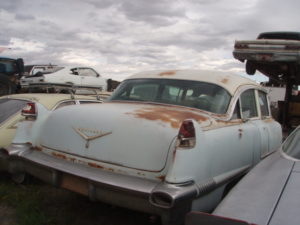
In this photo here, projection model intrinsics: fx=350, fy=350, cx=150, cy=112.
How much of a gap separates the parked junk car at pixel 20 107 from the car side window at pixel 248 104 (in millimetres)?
2474

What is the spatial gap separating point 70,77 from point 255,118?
10.00m

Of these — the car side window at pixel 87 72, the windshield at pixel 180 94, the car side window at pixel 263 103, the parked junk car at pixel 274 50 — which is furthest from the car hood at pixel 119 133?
the car side window at pixel 87 72

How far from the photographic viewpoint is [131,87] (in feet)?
A: 15.4

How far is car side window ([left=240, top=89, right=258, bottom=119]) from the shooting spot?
4.38 metres

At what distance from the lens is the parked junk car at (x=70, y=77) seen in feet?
41.1

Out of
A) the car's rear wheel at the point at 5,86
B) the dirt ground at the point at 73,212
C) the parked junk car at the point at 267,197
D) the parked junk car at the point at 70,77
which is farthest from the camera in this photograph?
the parked junk car at the point at 70,77

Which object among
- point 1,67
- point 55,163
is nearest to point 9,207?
point 55,163

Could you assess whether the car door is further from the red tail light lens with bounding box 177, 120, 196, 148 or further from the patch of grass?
the patch of grass

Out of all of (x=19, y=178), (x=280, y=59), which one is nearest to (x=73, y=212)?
(x=19, y=178)

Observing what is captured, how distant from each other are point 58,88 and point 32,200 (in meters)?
3.97

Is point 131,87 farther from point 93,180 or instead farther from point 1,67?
point 1,67

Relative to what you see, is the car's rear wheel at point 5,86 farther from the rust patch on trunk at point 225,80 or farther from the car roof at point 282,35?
the rust patch on trunk at point 225,80

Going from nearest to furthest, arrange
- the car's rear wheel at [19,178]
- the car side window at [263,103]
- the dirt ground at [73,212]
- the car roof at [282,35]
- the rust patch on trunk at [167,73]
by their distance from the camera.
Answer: the dirt ground at [73,212] → the rust patch on trunk at [167,73] → the car's rear wheel at [19,178] → the car side window at [263,103] → the car roof at [282,35]

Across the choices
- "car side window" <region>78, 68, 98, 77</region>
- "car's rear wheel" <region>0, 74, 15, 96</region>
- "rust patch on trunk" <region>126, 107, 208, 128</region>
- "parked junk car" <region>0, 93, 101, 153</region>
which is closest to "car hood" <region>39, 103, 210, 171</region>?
"rust patch on trunk" <region>126, 107, 208, 128</region>
